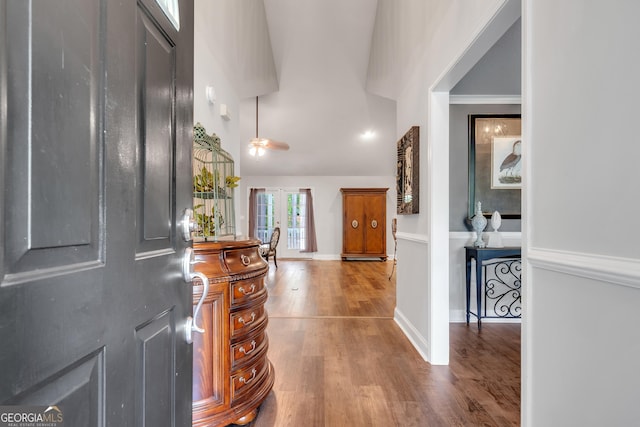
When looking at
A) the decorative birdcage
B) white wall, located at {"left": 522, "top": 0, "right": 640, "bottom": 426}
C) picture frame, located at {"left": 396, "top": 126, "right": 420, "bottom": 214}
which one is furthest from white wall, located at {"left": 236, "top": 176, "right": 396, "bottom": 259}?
white wall, located at {"left": 522, "top": 0, "right": 640, "bottom": 426}

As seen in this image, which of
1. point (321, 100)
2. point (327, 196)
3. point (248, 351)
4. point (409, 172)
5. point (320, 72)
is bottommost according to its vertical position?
point (248, 351)

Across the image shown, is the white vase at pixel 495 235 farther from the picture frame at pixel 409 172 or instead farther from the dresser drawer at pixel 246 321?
the dresser drawer at pixel 246 321

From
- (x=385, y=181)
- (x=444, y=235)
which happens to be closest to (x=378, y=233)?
(x=385, y=181)

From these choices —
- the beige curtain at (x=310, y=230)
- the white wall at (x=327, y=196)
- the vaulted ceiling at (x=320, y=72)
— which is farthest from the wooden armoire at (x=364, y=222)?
the beige curtain at (x=310, y=230)

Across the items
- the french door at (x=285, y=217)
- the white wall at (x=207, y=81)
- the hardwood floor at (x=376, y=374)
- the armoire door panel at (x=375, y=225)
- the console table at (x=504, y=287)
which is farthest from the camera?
the french door at (x=285, y=217)

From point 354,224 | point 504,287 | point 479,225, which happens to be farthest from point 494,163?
point 354,224

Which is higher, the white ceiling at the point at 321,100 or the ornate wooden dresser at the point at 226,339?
the white ceiling at the point at 321,100

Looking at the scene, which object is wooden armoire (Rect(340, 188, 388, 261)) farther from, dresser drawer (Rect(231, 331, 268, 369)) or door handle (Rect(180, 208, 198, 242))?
door handle (Rect(180, 208, 198, 242))

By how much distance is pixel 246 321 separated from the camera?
1.67 meters

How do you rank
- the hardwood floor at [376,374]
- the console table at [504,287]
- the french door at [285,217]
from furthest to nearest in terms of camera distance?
the french door at [285,217]
the console table at [504,287]
the hardwood floor at [376,374]

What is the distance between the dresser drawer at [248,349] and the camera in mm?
1593

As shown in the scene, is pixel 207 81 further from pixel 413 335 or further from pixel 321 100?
pixel 321 100

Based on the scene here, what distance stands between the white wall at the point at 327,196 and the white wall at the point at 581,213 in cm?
746

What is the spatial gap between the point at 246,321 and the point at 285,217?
719 centimetres
